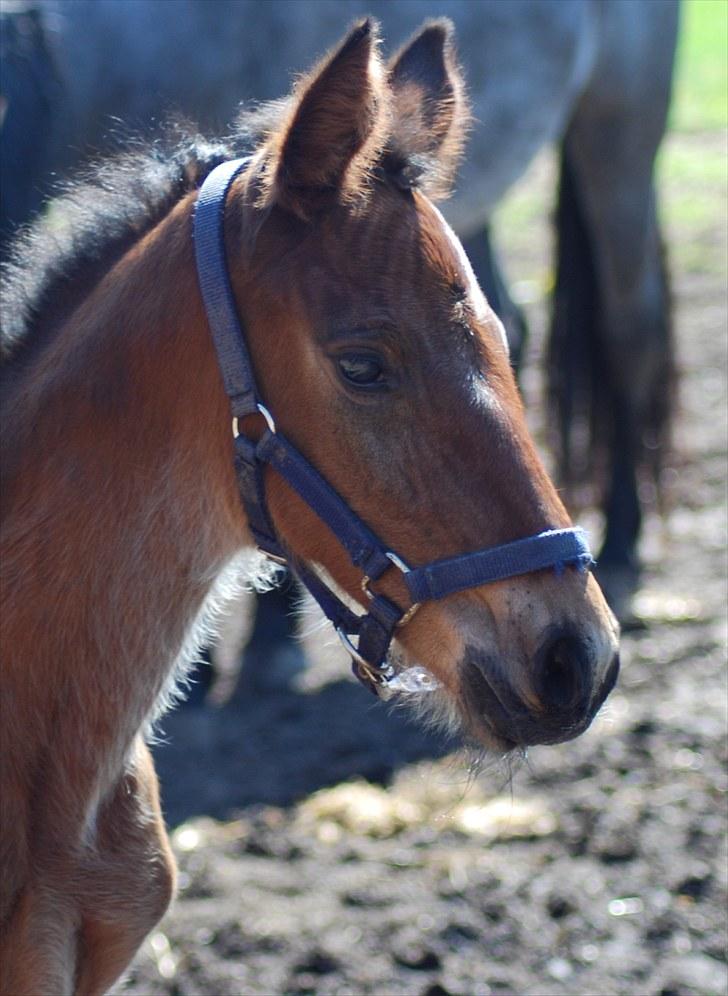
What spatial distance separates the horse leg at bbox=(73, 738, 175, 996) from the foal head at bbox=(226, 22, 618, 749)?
1.90ft

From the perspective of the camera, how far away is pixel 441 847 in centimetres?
356

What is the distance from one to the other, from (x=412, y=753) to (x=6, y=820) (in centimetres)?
210

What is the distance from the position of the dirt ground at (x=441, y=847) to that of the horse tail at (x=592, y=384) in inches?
33.6

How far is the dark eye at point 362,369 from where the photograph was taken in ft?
6.46

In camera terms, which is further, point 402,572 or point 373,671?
point 373,671

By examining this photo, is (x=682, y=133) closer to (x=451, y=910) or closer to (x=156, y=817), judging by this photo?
(x=451, y=910)

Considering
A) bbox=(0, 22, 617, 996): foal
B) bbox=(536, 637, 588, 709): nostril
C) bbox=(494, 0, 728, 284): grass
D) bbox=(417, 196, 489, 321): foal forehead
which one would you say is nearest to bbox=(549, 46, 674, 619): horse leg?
bbox=(494, 0, 728, 284): grass

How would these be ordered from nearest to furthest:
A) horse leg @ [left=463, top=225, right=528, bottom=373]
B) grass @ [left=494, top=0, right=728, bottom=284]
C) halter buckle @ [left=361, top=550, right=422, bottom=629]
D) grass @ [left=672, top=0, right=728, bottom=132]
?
halter buckle @ [left=361, top=550, right=422, bottom=629] < horse leg @ [left=463, top=225, right=528, bottom=373] < grass @ [left=494, top=0, right=728, bottom=284] < grass @ [left=672, top=0, right=728, bottom=132]

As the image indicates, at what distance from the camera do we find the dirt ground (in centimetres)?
304

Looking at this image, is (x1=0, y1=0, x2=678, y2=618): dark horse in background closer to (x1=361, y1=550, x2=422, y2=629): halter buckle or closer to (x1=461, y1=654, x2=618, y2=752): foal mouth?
(x1=361, y1=550, x2=422, y2=629): halter buckle

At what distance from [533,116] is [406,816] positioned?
2657 millimetres

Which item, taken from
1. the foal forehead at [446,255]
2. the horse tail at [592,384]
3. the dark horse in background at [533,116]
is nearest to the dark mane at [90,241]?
the foal forehead at [446,255]

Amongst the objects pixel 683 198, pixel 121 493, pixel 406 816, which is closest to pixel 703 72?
pixel 683 198

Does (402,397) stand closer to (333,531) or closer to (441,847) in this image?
(333,531)
